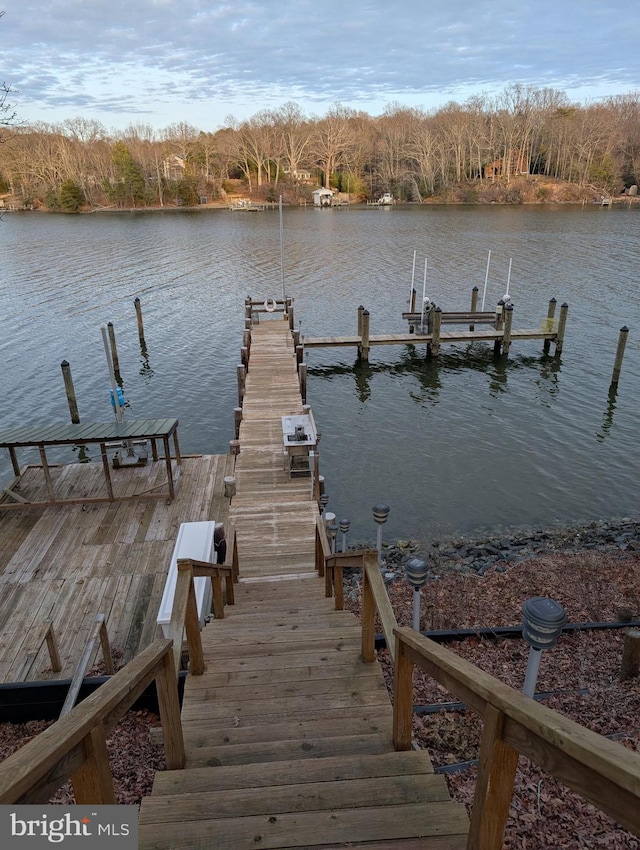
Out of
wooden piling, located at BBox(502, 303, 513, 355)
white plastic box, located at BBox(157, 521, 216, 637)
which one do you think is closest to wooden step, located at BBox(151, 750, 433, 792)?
white plastic box, located at BBox(157, 521, 216, 637)

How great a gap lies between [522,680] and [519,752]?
4.65 m

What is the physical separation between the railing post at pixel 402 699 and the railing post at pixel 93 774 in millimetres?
1558

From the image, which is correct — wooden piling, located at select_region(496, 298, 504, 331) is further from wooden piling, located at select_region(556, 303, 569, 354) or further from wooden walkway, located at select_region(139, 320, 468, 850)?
wooden walkway, located at select_region(139, 320, 468, 850)

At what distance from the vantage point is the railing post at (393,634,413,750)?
3191mm

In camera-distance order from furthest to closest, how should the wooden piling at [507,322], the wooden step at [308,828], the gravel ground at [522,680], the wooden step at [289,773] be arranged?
1. the wooden piling at [507,322]
2. the gravel ground at [522,680]
3. the wooden step at [289,773]
4. the wooden step at [308,828]

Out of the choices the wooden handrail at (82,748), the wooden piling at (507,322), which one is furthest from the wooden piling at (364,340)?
the wooden handrail at (82,748)

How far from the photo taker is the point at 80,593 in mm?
9398

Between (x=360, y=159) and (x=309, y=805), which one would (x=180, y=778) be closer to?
(x=309, y=805)

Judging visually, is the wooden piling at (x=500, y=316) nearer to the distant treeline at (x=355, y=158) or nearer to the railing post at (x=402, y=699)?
the railing post at (x=402, y=699)

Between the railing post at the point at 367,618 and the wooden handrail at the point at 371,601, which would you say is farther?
the railing post at the point at 367,618

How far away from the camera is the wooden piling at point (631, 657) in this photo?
241 inches

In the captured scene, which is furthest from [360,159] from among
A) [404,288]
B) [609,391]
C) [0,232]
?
[609,391]

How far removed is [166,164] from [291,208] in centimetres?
2609

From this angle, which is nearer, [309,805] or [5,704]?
[309,805]
